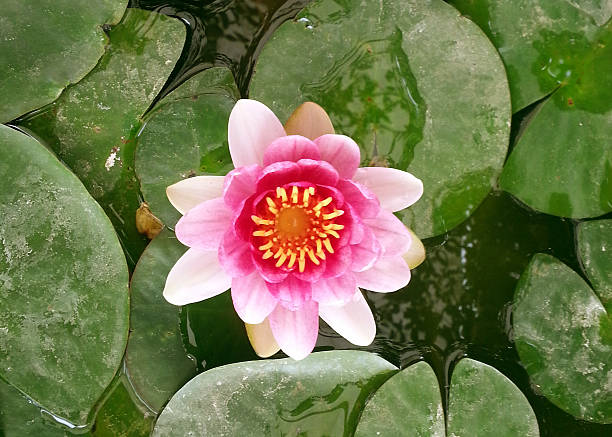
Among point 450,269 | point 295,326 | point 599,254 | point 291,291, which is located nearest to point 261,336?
point 295,326

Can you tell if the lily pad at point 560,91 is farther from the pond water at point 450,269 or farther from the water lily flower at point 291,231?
the water lily flower at point 291,231

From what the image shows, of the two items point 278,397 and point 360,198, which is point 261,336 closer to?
point 278,397

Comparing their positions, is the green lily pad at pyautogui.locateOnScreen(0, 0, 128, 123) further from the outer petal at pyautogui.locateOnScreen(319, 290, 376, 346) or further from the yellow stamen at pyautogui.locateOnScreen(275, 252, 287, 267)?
the outer petal at pyautogui.locateOnScreen(319, 290, 376, 346)

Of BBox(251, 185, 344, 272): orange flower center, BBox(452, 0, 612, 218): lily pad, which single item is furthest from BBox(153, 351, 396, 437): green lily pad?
BBox(452, 0, 612, 218): lily pad

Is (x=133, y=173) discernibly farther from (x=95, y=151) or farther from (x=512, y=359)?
(x=512, y=359)

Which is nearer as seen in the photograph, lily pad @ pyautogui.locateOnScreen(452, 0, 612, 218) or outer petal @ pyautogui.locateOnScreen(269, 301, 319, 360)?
outer petal @ pyautogui.locateOnScreen(269, 301, 319, 360)
